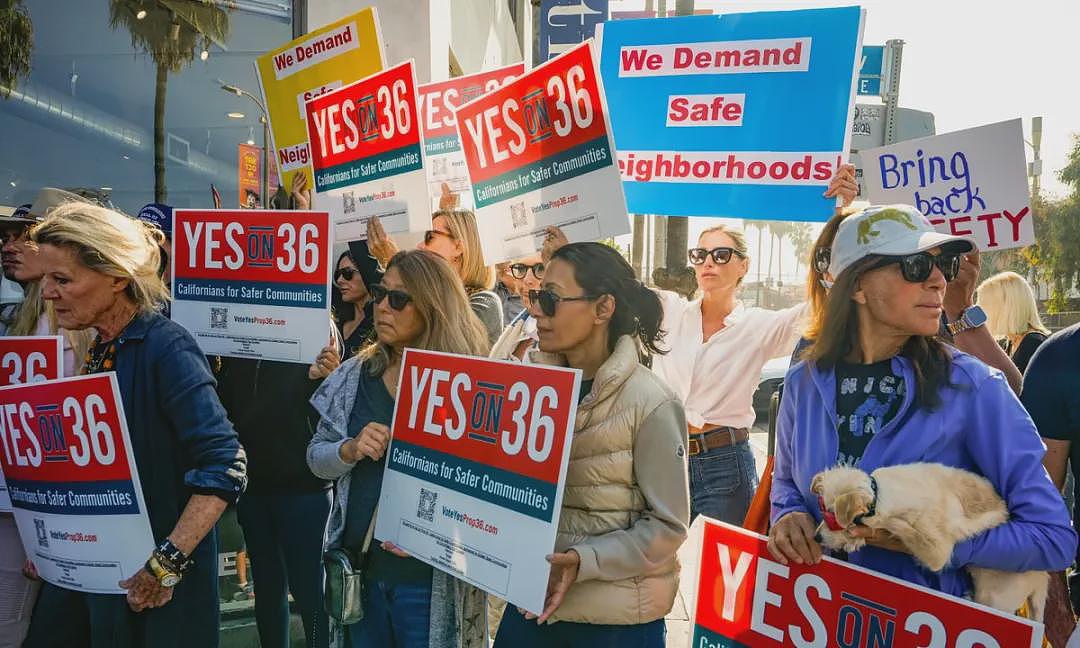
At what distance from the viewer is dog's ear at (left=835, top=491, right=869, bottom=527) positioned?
2014 mm

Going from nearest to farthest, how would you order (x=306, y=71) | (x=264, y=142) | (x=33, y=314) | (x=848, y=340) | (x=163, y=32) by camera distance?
(x=848, y=340) < (x=33, y=314) < (x=306, y=71) < (x=163, y=32) < (x=264, y=142)

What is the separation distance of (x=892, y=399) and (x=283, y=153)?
12.3 ft

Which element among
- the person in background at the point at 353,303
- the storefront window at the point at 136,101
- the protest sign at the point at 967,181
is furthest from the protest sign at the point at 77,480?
the storefront window at the point at 136,101

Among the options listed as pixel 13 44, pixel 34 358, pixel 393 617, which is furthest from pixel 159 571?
pixel 13 44

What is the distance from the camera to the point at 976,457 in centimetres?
206

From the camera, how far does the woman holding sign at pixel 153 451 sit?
2.58 m

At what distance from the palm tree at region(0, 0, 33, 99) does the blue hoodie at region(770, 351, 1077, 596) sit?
7264 mm

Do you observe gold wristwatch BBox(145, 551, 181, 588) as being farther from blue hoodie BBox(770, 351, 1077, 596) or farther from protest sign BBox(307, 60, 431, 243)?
protest sign BBox(307, 60, 431, 243)

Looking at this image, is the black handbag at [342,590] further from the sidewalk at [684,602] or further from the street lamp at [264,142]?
the street lamp at [264,142]

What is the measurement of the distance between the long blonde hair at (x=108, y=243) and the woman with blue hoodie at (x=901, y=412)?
205 cm

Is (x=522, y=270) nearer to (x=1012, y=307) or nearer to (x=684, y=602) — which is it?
(x=684, y=602)

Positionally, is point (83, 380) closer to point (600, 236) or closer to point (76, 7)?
point (600, 236)

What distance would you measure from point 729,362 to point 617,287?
1.67 meters

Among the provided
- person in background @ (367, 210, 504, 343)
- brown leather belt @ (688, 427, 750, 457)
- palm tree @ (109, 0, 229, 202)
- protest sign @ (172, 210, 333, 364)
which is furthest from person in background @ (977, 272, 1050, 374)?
palm tree @ (109, 0, 229, 202)
